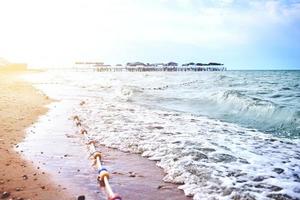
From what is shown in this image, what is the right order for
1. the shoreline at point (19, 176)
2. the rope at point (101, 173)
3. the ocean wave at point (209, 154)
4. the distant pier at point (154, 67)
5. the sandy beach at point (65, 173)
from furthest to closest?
the distant pier at point (154, 67) → the ocean wave at point (209, 154) → the sandy beach at point (65, 173) → the shoreline at point (19, 176) → the rope at point (101, 173)

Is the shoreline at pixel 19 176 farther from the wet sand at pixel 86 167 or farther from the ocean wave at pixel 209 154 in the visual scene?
the ocean wave at pixel 209 154

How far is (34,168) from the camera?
22.9ft

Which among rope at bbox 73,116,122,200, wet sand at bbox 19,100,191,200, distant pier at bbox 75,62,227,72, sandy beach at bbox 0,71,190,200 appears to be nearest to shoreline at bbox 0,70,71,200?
sandy beach at bbox 0,71,190,200

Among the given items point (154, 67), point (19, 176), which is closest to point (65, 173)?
point (19, 176)

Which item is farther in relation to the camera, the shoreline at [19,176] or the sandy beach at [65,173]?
the sandy beach at [65,173]

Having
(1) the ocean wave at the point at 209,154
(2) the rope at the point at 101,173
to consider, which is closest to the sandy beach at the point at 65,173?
(2) the rope at the point at 101,173

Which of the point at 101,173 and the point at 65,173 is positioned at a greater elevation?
the point at 101,173

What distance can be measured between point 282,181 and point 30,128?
24.0ft

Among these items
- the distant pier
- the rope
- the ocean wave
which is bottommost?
the distant pier

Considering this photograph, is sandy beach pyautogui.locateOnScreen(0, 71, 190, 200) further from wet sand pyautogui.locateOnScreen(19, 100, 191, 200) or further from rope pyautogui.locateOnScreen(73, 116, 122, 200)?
rope pyautogui.locateOnScreen(73, 116, 122, 200)

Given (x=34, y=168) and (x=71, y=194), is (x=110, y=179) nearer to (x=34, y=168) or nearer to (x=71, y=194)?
(x=71, y=194)

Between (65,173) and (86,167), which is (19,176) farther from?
(86,167)

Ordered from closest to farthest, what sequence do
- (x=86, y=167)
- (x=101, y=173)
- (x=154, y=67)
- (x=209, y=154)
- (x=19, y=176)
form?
(x=101, y=173) → (x=19, y=176) → (x=86, y=167) → (x=209, y=154) → (x=154, y=67)

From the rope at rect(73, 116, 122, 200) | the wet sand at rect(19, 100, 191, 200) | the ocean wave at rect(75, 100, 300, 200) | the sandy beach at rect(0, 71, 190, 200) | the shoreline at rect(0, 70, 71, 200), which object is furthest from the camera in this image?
the ocean wave at rect(75, 100, 300, 200)
